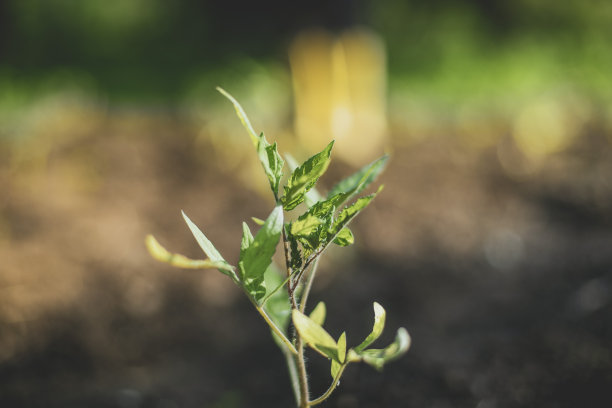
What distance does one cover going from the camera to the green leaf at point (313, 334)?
0.64m

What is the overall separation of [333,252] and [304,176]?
1.79 m

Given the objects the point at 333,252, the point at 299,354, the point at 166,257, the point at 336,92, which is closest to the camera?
the point at 166,257

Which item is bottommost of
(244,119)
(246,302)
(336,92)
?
(246,302)

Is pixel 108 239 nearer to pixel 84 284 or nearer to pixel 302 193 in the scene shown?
pixel 84 284

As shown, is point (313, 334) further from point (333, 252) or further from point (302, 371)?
point (333, 252)

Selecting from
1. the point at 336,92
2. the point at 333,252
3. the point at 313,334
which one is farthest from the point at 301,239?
the point at 336,92

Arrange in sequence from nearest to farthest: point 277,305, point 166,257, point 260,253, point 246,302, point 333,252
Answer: point 166,257, point 260,253, point 277,305, point 246,302, point 333,252

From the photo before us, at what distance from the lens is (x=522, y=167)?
11.0ft

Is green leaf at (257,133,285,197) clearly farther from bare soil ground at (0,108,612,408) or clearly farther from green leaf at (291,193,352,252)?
bare soil ground at (0,108,612,408)

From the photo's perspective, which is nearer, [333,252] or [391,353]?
[391,353]

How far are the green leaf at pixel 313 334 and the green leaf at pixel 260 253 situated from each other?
0.26ft

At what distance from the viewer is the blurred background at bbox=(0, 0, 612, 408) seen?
140 cm

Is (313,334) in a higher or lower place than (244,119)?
lower

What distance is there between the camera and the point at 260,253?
2.19 feet
